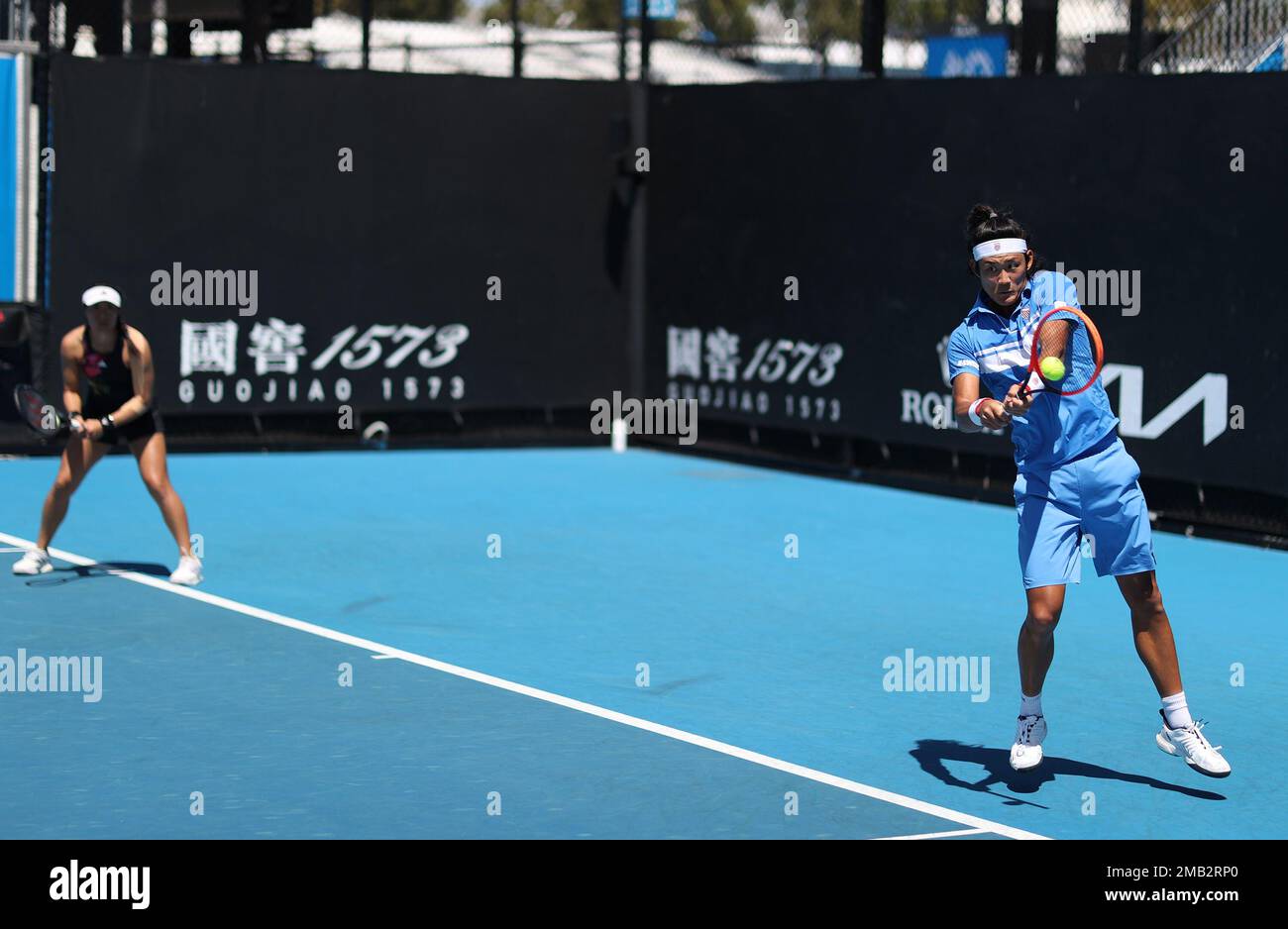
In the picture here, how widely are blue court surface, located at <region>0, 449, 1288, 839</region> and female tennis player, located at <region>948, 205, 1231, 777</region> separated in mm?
426

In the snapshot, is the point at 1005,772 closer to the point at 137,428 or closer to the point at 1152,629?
the point at 1152,629

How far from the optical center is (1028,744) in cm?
723

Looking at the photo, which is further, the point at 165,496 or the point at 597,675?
the point at 165,496

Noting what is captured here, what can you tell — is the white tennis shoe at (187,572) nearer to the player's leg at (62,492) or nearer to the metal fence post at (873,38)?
the player's leg at (62,492)

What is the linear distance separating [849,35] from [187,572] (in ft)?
33.6

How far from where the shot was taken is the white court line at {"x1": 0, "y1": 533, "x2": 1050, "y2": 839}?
22.3 ft

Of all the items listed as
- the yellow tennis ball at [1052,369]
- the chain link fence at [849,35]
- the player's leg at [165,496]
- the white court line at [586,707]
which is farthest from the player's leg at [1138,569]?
the chain link fence at [849,35]

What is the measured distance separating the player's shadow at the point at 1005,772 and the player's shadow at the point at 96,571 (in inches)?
212

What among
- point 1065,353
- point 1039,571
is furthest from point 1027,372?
point 1039,571

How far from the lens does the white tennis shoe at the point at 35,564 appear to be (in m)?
11.2
